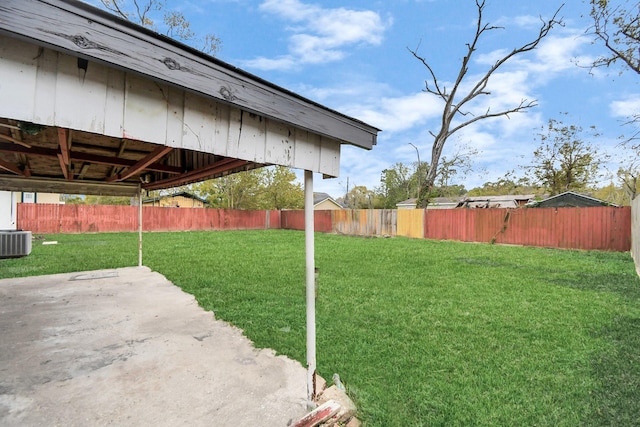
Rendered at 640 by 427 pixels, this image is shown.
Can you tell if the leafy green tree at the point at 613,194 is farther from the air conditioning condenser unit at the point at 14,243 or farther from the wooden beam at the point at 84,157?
the air conditioning condenser unit at the point at 14,243

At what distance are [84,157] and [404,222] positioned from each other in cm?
1379

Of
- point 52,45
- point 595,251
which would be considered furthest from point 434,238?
point 52,45

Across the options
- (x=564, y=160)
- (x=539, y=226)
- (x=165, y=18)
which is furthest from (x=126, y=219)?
(x=564, y=160)

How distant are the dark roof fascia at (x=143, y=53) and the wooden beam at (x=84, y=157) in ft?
7.64

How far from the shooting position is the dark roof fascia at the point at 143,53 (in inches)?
35.3

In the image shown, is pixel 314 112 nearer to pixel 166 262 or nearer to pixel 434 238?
pixel 166 262

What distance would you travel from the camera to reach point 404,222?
15.3m

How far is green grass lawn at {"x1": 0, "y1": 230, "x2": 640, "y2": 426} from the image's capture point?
193 centimetres

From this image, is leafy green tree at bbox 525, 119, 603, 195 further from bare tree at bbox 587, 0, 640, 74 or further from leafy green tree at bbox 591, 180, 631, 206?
bare tree at bbox 587, 0, 640, 74

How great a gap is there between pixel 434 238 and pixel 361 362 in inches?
500

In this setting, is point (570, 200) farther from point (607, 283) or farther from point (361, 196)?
point (361, 196)

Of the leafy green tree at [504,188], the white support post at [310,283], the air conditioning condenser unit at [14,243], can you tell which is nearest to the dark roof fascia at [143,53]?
the white support post at [310,283]

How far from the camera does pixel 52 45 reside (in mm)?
920

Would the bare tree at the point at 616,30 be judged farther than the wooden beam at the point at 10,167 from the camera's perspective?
Yes
